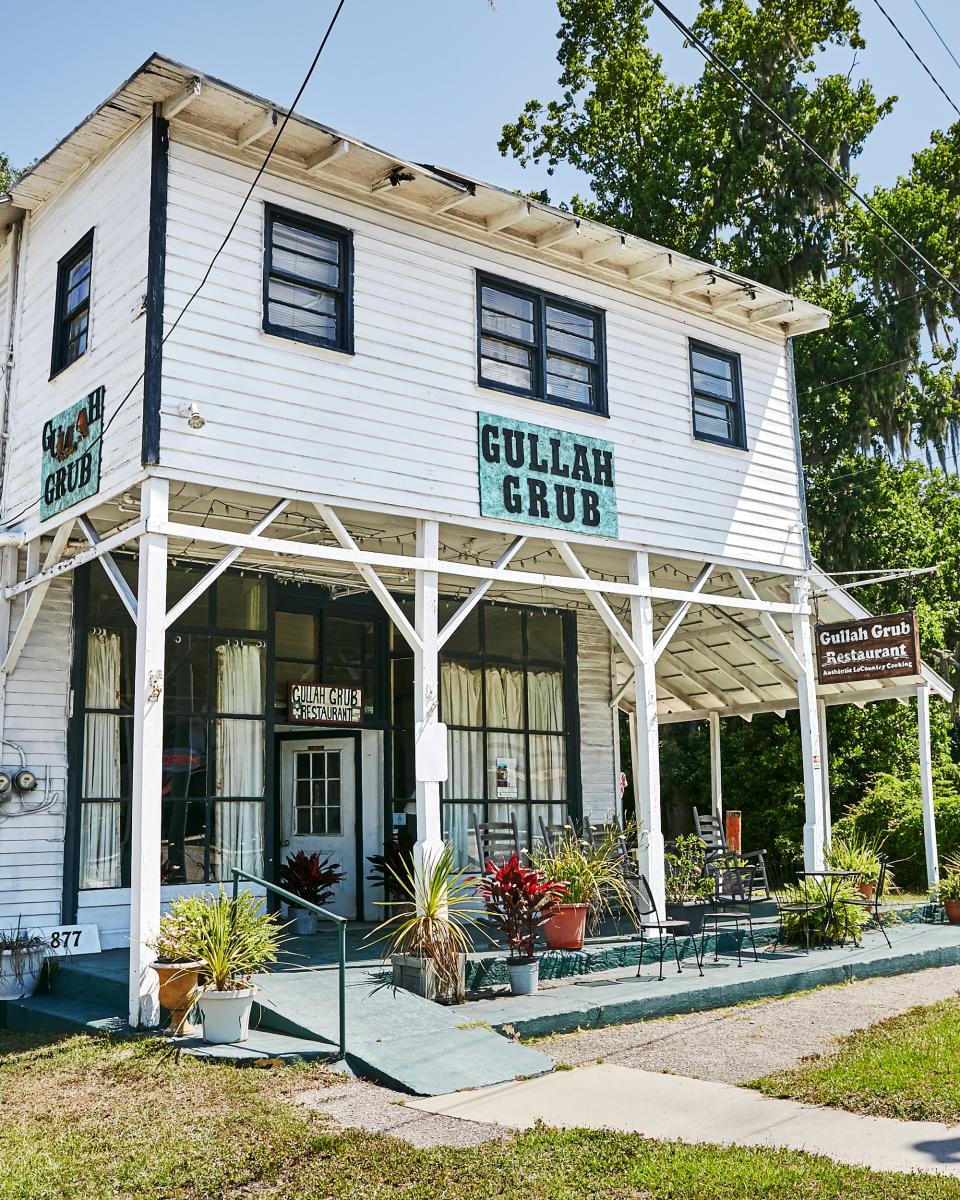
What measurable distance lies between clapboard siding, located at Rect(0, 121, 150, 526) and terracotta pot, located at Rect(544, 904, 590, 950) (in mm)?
4985

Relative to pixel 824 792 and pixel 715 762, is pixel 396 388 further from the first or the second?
pixel 715 762

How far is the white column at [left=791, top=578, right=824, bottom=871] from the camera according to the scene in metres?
13.1

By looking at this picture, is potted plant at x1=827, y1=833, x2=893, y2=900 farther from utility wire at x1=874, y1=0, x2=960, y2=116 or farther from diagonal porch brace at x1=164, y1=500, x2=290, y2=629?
utility wire at x1=874, y1=0, x2=960, y2=116

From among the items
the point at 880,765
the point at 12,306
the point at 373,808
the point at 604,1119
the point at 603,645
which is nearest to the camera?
the point at 604,1119

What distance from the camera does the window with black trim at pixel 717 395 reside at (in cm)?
1320

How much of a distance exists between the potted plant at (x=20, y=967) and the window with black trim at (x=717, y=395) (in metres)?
8.28

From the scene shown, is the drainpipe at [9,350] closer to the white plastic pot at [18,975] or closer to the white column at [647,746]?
the white plastic pot at [18,975]

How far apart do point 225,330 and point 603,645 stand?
26.1ft

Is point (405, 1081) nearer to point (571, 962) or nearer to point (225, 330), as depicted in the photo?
point (571, 962)

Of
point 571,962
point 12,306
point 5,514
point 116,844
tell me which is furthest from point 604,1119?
point 12,306

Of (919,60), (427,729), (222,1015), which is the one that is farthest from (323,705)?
(919,60)

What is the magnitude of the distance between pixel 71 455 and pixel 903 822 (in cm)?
1536

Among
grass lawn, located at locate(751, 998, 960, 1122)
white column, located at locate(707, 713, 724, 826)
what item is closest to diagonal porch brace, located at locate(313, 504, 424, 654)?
grass lawn, located at locate(751, 998, 960, 1122)

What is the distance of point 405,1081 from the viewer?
6812 mm
